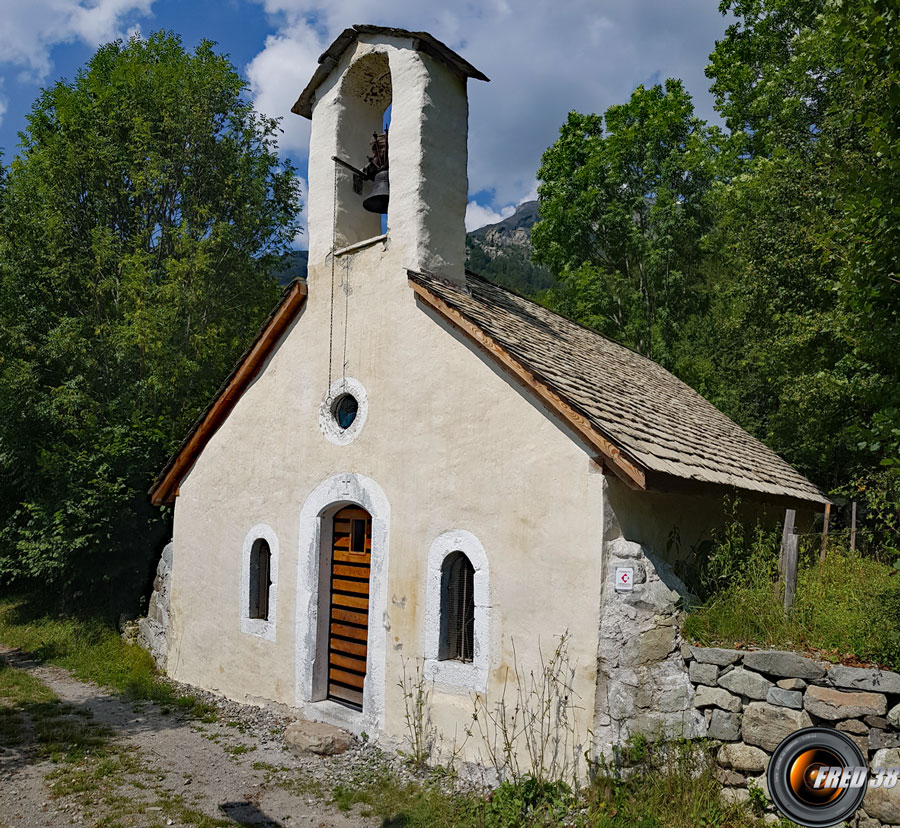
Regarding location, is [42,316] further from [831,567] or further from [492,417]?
[831,567]

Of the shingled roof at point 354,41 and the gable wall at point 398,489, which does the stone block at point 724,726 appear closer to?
the gable wall at point 398,489

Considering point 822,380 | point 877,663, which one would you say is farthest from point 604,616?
point 822,380

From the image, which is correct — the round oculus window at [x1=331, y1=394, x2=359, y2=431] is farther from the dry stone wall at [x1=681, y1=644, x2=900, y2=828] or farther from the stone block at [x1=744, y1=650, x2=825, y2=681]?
the stone block at [x1=744, y1=650, x2=825, y2=681]

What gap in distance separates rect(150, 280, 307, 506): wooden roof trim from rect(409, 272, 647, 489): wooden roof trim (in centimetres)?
211

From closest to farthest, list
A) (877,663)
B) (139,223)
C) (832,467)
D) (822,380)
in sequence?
1. (877,663)
2. (822,380)
3. (832,467)
4. (139,223)

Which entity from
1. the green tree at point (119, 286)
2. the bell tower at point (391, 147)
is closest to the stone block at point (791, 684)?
the bell tower at point (391, 147)

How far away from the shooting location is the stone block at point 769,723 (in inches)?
197

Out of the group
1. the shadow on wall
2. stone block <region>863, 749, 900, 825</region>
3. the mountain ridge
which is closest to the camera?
stone block <region>863, 749, 900, 825</region>

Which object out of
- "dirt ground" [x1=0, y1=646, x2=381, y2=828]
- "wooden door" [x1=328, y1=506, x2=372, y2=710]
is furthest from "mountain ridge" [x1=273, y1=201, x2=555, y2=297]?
"dirt ground" [x1=0, y1=646, x2=381, y2=828]

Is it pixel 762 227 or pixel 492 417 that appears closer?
pixel 492 417

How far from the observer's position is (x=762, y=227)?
1244 centimetres

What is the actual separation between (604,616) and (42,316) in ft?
43.2

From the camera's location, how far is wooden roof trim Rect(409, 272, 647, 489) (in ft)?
18.0

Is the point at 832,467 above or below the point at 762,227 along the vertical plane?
below
